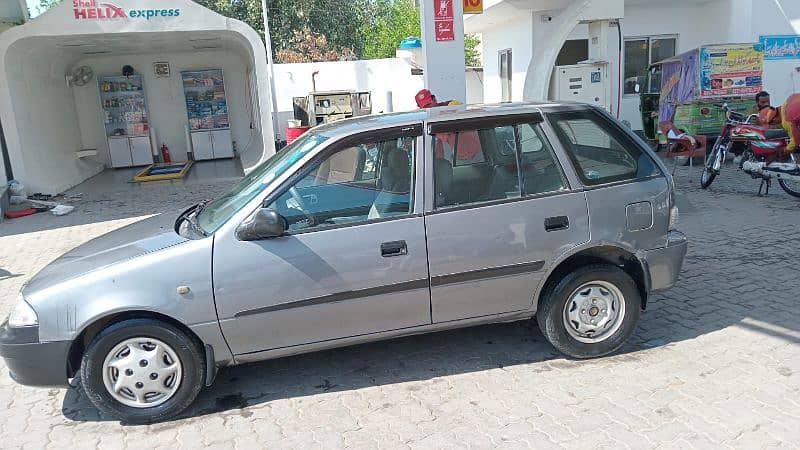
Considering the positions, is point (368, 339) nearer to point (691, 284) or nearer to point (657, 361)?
point (657, 361)

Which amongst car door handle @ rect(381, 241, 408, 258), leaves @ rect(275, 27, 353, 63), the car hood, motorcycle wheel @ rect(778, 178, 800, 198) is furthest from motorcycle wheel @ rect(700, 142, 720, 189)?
leaves @ rect(275, 27, 353, 63)

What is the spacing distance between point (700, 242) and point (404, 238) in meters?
4.36

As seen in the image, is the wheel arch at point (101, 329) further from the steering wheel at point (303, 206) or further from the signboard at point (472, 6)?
the signboard at point (472, 6)

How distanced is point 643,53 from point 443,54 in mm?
8116

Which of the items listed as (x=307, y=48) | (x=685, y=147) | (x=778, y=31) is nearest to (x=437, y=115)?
(x=685, y=147)

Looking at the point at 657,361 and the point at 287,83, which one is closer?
the point at 657,361

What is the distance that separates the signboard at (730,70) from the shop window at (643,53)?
284 cm

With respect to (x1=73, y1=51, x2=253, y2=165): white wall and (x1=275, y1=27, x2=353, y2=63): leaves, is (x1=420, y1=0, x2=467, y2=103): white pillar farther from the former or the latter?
(x1=275, y1=27, x2=353, y2=63): leaves

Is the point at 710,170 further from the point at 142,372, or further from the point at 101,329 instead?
the point at 101,329

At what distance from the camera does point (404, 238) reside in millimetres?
3332

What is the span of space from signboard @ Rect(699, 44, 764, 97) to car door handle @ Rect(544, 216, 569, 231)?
9.60 metres

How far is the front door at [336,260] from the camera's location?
→ 3201mm

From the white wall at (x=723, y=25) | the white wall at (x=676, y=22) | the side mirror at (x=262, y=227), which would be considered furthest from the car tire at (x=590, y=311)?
the white wall at (x=676, y=22)

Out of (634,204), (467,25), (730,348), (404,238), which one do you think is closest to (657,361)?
(730,348)
